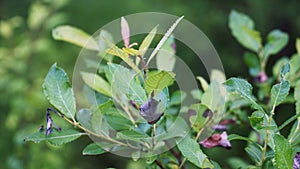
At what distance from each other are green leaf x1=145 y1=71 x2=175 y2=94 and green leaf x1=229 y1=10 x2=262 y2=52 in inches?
16.5

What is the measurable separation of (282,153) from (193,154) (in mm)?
100

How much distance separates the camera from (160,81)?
21.1 inches

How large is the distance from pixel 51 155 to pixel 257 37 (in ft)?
3.04

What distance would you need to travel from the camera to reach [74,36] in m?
0.91

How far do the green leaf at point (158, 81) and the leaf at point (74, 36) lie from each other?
351 millimetres

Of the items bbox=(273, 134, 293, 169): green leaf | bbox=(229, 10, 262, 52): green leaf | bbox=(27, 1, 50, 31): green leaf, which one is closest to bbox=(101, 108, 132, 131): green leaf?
bbox=(273, 134, 293, 169): green leaf

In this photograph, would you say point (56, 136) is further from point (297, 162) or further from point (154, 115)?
point (297, 162)

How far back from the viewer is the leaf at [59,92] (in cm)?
64

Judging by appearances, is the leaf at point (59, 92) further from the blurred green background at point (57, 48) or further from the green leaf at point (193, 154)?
the blurred green background at point (57, 48)

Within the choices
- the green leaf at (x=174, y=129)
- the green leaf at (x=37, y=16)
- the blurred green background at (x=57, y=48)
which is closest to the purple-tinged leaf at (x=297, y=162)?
the green leaf at (x=174, y=129)

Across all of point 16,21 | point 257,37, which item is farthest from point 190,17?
A: point 257,37

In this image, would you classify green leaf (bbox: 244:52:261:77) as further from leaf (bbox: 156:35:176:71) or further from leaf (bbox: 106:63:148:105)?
leaf (bbox: 106:63:148:105)

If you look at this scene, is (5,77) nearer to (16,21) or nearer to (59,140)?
(16,21)

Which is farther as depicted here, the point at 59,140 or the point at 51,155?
the point at 51,155
